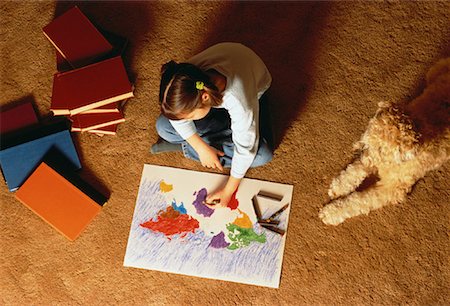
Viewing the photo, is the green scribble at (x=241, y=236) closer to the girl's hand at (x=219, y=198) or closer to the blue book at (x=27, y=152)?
the girl's hand at (x=219, y=198)

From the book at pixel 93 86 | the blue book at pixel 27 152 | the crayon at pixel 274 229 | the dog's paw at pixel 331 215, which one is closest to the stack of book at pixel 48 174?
the blue book at pixel 27 152

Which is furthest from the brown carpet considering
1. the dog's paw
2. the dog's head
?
the dog's head

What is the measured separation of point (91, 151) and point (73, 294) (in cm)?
39

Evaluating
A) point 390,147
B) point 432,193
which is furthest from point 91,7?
point 432,193

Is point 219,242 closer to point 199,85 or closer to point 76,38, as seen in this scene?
point 199,85

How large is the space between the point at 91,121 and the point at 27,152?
20 cm

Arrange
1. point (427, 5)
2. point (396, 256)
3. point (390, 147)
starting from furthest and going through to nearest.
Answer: point (427, 5)
point (396, 256)
point (390, 147)

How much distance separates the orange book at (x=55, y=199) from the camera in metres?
1.22

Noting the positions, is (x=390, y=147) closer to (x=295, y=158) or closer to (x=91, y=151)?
(x=295, y=158)

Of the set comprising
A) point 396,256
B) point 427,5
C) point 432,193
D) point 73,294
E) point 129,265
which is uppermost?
point 427,5

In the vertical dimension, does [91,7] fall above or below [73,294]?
above

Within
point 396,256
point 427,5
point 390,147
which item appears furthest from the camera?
point 427,5

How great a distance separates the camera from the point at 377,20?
1322 mm

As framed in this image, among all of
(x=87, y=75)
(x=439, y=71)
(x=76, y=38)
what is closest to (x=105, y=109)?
(x=87, y=75)
